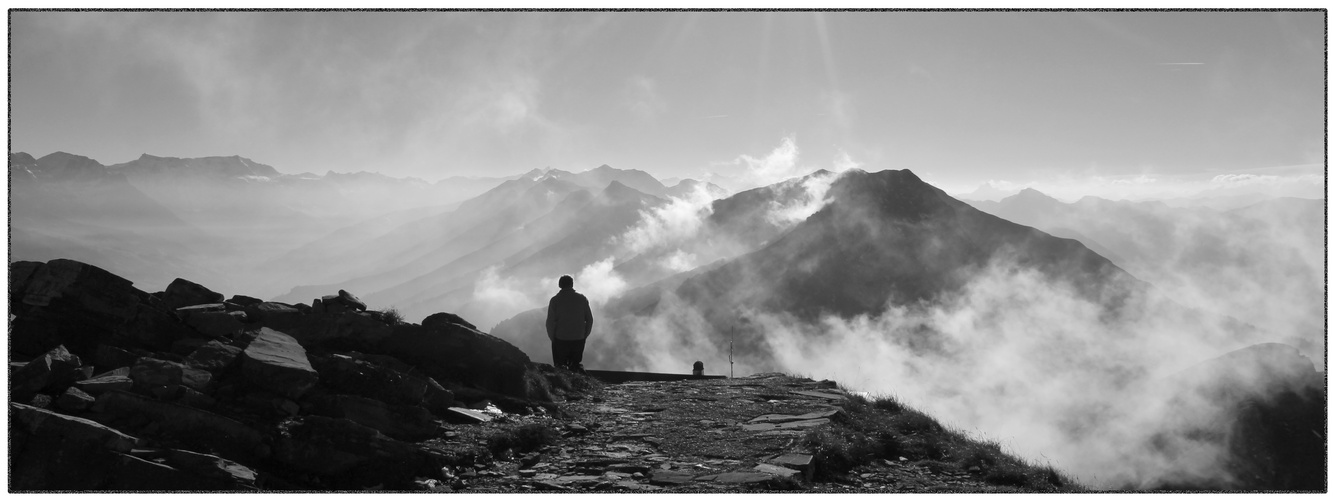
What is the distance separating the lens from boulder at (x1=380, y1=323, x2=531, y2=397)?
44.2 feet

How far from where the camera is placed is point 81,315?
37.2ft

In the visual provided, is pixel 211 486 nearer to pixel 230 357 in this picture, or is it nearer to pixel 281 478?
pixel 281 478

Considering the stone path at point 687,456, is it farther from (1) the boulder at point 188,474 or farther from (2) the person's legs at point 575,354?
(2) the person's legs at point 575,354

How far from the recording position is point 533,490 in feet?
27.6

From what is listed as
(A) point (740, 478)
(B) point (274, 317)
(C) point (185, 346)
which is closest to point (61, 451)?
(C) point (185, 346)

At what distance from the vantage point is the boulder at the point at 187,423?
8.51 metres

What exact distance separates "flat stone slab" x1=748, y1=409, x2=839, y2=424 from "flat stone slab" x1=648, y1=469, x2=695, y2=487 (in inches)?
141

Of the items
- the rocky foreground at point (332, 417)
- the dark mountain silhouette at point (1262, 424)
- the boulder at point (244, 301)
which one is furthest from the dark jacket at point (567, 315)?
the dark mountain silhouette at point (1262, 424)

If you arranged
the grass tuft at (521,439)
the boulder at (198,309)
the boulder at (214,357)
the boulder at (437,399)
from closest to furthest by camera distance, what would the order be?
the grass tuft at (521,439)
the boulder at (214,357)
the boulder at (437,399)
the boulder at (198,309)

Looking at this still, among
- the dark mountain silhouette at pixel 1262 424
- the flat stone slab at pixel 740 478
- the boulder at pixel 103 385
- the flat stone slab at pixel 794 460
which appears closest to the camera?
the flat stone slab at pixel 740 478

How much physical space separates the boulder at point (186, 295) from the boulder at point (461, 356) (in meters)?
3.90

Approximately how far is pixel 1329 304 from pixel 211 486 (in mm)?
15810

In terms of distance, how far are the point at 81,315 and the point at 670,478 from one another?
9673 mm

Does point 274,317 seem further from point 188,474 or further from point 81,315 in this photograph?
point 188,474
